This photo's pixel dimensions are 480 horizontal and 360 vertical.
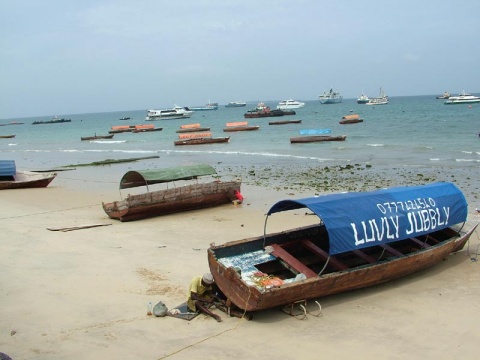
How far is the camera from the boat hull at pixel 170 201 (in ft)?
51.4

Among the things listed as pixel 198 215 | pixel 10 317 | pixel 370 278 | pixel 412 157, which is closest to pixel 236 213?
pixel 198 215

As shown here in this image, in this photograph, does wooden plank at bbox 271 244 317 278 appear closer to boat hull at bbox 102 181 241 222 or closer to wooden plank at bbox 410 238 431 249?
wooden plank at bbox 410 238 431 249

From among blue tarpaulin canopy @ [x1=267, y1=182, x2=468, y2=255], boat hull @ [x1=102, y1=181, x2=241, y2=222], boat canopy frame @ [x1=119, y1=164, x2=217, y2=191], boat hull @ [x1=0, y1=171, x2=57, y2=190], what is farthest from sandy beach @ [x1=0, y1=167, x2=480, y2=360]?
boat hull @ [x1=0, y1=171, x2=57, y2=190]

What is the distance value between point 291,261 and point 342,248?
1095mm

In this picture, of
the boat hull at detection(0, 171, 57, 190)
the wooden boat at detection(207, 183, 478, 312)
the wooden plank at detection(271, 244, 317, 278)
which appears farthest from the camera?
the boat hull at detection(0, 171, 57, 190)

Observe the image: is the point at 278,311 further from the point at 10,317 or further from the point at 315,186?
the point at 315,186

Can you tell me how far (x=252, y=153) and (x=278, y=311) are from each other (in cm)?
3141

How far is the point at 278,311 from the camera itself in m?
8.70

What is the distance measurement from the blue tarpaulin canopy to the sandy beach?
1154 mm

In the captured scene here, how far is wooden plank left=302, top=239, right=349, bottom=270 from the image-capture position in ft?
31.7

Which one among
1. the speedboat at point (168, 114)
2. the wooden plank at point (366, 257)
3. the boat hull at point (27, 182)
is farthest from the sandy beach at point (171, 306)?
the speedboat at point (168, 114)

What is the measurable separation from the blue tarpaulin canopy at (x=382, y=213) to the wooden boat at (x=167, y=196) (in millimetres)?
6723

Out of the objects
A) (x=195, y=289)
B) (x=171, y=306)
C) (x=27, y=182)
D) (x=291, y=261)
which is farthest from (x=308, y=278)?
(x=27, y=182)

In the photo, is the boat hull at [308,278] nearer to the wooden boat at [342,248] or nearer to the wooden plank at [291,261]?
the wooden boat at [342,248]
